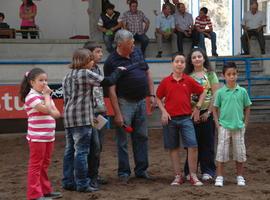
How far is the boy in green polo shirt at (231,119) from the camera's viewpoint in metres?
5.87

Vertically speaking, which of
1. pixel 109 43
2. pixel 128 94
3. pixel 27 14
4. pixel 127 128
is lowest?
pixel 127 128

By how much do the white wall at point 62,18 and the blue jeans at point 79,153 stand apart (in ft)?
34.9

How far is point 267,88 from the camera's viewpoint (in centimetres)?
1318

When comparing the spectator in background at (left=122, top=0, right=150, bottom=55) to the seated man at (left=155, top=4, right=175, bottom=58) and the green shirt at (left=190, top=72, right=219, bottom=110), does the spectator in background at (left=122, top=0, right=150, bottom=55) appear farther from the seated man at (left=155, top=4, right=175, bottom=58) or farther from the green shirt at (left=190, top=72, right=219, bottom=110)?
the green shirt at (left=190, top=72, right=219, bottom=110)

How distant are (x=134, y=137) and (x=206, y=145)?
89 centimetres

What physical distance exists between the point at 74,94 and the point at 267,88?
28.3 ft

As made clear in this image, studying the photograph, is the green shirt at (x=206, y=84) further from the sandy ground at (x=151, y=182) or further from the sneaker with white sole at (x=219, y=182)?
the sandy ground at (x=151, y=182)

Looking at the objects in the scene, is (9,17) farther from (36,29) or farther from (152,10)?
(152,10)

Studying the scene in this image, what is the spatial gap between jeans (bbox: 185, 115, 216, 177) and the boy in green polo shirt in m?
0.26

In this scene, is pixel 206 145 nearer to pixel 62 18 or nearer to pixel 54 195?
pixel 54 195

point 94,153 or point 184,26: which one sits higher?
point 184,26

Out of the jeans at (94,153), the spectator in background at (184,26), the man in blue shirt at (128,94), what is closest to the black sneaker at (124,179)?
the man in blue shirt at (128,94)

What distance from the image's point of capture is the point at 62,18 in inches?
634

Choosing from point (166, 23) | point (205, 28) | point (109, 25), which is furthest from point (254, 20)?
point (109, 25)
